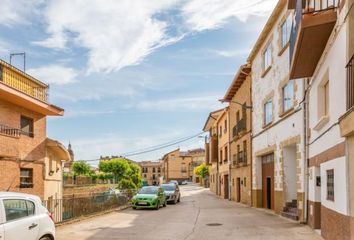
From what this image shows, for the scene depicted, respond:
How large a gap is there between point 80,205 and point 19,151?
5401mm

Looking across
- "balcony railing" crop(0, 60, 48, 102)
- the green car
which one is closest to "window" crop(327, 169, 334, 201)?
the green car

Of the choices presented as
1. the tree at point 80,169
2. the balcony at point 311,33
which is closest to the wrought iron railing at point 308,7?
the balcony at point 311,33

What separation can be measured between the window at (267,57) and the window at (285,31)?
2.12 meters

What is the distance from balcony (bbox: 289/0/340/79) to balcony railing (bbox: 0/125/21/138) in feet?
44.3

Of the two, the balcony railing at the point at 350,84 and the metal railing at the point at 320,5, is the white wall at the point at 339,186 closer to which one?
the balcony railing at the point at 350,84

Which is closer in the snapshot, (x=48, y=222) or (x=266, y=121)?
(x=48, y=222)

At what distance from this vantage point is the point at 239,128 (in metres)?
31.7

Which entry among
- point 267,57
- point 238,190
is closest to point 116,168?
point 238,190

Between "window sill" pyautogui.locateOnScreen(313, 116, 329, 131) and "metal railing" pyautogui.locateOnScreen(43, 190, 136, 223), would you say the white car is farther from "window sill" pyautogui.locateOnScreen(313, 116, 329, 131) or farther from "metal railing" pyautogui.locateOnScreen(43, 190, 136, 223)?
"window sill" pyautogui.locateOnScreen(313, 116, 329, 131)

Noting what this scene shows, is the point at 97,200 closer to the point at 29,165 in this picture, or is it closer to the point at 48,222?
the point at 29,165

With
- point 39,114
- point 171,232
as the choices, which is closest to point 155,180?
point 39,114

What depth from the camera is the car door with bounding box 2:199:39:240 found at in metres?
7.51

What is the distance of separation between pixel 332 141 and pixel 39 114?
17953 millimetres

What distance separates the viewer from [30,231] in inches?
316
